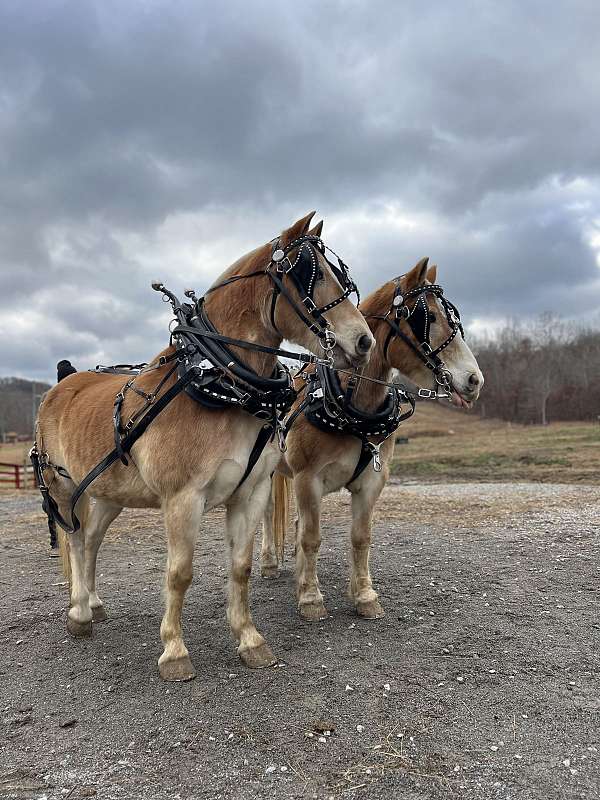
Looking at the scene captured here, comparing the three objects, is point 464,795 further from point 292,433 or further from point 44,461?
point 44,461

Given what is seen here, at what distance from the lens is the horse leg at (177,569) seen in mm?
3477

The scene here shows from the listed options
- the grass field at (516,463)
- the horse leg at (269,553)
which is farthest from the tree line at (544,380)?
the horse leg at (269,553)

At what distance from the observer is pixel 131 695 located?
3525 millimetres

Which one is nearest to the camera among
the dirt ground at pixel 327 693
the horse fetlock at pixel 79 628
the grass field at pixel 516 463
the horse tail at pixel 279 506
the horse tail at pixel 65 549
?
the dirt ground at pixel 327 693

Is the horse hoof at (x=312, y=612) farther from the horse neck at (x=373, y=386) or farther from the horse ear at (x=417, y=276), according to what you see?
the horse ear at (x=417, y=276)

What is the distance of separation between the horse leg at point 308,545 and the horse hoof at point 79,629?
5.67ft

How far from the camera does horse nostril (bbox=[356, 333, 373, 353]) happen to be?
11.3 feet

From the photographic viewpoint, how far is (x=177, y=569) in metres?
3.53

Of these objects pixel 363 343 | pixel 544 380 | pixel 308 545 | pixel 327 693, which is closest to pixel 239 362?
pixel 363 343

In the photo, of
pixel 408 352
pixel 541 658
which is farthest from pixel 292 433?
pixel 541 658

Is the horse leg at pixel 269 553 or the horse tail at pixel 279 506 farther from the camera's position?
the horse leg at pixel 269 553

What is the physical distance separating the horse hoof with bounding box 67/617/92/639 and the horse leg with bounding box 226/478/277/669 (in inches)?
53.2

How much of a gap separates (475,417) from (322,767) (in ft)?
190

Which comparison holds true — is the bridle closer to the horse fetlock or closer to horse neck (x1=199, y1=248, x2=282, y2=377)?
horse neck (x1=199, y1=248, x2=282, y2=377)
